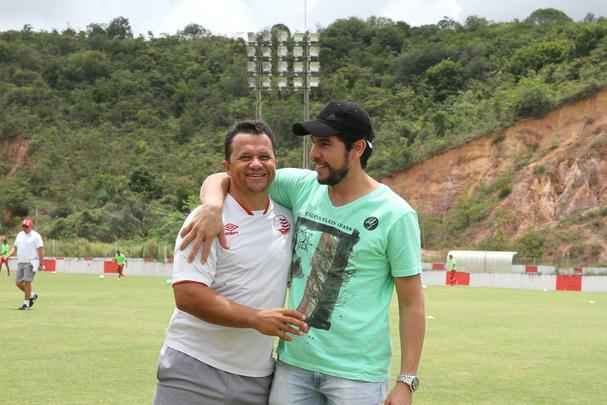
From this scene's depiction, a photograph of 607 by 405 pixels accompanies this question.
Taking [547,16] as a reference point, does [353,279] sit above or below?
below

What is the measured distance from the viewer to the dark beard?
14.7ft

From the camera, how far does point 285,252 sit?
4.59 m

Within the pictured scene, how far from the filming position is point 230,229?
4.50 m

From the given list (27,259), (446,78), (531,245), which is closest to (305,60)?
(27,259)

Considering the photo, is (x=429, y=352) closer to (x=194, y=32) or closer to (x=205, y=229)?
(x=205, y=229)

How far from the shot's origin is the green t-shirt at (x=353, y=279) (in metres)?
4.44

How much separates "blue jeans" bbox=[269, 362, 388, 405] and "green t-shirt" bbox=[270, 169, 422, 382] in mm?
34

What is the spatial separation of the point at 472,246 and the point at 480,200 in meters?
3.01

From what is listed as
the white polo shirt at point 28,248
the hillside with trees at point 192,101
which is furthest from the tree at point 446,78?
the white polo shirt at point 28,248

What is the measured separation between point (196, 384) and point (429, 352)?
8738mm

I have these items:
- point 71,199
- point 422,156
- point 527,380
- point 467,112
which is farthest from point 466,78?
point 527,380

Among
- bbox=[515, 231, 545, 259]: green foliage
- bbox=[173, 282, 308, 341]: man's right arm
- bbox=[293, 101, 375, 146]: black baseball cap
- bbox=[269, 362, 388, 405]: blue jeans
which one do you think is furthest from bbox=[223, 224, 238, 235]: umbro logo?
bbox=[515, 231, 545, 259]: green foliage

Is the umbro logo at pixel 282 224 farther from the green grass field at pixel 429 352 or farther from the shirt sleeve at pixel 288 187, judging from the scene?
the green grass field at pixel 429 352

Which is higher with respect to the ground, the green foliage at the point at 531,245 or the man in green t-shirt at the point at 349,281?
the man in green t-shirt at the point at 349,281
